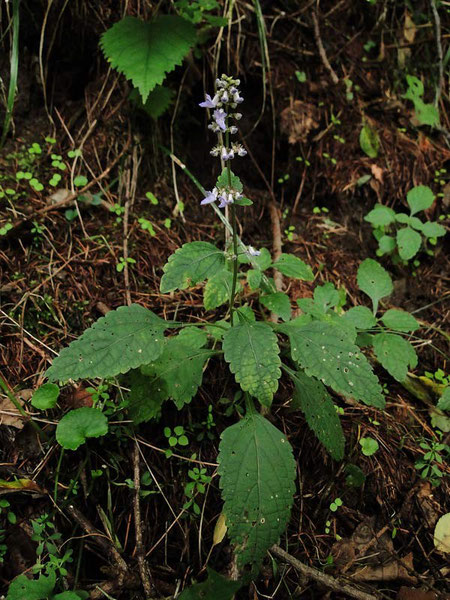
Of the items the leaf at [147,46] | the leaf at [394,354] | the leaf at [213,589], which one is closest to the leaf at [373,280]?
the leaf at [394,354]

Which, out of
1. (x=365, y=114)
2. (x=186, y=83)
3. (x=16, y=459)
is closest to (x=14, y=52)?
(x=186, y=83)

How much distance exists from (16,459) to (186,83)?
250cm

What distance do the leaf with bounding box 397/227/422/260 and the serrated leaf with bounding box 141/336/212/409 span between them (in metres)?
1.63

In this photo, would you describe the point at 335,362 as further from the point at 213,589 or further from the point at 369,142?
the point at 369,142

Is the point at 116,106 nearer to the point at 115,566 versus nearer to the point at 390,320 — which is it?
the point at 390,320

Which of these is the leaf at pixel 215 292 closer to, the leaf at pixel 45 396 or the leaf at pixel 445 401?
the leaf at pixel 45 396

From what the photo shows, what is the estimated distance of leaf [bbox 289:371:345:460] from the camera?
1.96 metres

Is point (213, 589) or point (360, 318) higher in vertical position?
point (360, 318)

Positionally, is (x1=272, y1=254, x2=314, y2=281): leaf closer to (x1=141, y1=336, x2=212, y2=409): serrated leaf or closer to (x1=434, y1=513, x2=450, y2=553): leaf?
(x1=141, y1=336, x2=212, y2=409): serrated leaf

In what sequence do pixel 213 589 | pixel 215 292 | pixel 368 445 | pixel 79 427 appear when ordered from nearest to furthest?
pixel 213 589 → pixel 79 427 → pixel 215 292 → pixel 368 445

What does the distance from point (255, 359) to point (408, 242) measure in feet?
5.96

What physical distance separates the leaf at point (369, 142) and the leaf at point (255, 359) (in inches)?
83.8

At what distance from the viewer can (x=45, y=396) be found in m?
2.03

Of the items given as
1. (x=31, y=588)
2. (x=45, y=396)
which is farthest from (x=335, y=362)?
(x=31, y=588)
